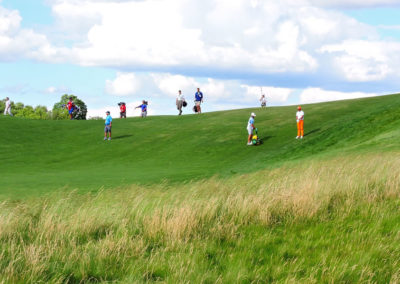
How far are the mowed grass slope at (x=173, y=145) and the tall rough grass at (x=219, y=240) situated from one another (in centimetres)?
1021

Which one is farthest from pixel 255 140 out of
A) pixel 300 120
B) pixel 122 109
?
pixel 122 109

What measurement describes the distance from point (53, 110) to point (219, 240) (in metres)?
121

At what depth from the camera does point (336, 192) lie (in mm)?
10109

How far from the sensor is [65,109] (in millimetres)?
122250

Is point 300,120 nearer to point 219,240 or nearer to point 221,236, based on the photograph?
point 221,236

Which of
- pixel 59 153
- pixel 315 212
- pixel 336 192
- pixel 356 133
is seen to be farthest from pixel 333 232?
pixel 59 153

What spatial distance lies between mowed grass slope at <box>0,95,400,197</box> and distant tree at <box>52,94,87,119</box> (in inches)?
2792

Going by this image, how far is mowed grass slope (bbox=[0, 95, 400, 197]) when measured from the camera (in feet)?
76.4

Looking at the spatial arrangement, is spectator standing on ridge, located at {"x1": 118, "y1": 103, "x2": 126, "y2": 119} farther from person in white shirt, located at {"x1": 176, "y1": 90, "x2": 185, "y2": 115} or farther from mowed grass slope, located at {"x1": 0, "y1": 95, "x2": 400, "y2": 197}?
person in white shirt, located at {"x1": 176, "y1": 90, "x2": 185, "y2": 115}

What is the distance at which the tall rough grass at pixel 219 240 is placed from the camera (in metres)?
6.41

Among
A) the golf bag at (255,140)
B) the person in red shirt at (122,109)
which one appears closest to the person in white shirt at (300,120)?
the golf bag at (255,140)

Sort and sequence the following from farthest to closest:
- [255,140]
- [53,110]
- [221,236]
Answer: [53,110], [255,140], [221,236]

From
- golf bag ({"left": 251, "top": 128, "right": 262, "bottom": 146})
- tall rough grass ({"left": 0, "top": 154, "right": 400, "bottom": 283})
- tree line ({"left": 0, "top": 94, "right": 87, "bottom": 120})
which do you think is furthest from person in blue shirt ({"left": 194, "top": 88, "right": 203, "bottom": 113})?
tree line ({"left": 0, "top": 94, "right": 87, "bottom": 120})

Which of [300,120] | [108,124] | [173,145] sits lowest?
[173,145]
